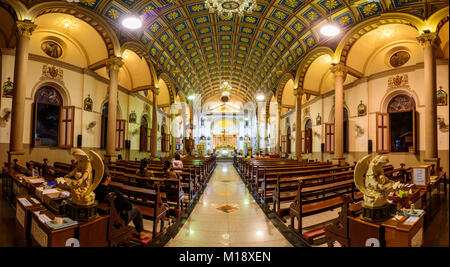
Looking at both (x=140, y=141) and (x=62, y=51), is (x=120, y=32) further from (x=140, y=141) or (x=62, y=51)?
(x=140, y=141)

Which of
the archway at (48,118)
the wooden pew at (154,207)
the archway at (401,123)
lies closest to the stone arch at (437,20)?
the archway at (401,123)

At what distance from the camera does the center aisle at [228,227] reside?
11.3 feet

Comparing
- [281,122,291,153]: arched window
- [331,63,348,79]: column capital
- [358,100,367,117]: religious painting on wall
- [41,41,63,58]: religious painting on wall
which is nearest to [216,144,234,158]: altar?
[281,122,291,153]: arched window

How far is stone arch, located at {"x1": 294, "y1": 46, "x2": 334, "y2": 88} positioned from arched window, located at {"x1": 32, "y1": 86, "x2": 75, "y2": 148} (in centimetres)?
1331

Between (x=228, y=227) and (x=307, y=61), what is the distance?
12.5 meters

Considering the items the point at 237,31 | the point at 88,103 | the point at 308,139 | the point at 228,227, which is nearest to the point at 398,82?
the point at 308,139

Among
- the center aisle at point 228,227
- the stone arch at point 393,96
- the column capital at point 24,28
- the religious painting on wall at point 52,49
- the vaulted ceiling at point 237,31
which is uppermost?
the vaulted ceiling at point 237,31

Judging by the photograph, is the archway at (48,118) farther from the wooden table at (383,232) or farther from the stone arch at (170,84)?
the wooden table at (383,232)

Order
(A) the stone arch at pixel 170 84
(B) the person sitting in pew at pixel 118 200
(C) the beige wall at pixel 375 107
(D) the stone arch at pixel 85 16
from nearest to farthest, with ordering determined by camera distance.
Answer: (B) the person sitting in pew at pixel 118 200
(D) the stone arch at pixel 85 16
(C) the beige wall at pixel 375 107
(A) the stone arch at pixel 170 84

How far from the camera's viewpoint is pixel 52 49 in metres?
10.3

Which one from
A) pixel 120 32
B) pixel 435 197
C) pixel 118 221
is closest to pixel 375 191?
pixel 118 221

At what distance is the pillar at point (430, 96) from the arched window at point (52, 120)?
15.2m

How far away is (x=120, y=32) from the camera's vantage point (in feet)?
35.4

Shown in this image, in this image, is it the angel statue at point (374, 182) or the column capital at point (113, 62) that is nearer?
the angel statue at point (374, 182)
